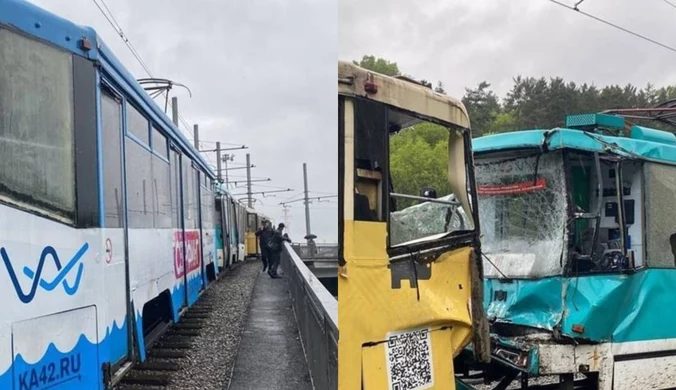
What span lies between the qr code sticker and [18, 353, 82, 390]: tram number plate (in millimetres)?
1607

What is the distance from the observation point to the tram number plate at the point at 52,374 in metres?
2.79

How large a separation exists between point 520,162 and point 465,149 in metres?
1.53

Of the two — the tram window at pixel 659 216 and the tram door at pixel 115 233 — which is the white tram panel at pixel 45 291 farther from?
the tram window at pixel 659 216

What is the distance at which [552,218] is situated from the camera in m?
4.13

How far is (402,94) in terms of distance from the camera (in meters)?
2.29

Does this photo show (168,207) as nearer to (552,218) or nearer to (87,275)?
(87,275)

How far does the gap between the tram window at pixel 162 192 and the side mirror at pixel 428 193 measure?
3775 mm

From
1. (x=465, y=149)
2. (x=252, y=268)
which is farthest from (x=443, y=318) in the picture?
(x=252, y=268)

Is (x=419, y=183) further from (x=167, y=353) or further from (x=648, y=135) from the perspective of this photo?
(x=167, y=353)

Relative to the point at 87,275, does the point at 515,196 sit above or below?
above

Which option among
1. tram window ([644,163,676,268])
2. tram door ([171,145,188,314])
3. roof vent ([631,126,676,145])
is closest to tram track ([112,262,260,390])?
tram door ([171,145,188,314])

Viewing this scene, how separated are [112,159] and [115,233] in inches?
18.8

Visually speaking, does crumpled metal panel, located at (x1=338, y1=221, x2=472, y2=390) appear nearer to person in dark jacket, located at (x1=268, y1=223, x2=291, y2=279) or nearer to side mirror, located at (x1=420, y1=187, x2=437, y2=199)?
side mirror, located at (x1=420, y1=187, x2=437, y2=199)

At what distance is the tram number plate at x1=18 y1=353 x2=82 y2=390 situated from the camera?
2.79 m
